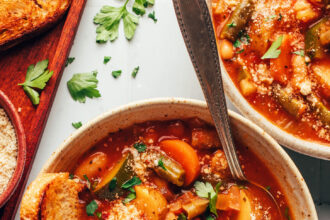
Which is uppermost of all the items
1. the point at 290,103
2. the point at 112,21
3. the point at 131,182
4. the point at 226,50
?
the point at 112,21

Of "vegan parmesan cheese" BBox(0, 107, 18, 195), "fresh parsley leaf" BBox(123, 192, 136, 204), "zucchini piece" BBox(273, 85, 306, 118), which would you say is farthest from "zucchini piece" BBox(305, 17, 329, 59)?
"vegan parmesan cheese" BBox(0, 107, 18, 195)

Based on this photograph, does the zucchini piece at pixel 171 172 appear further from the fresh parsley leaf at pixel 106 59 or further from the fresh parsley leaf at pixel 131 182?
the fresh parsley leaf at pixel 106 59

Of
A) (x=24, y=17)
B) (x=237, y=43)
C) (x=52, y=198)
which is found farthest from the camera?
(x=24, y=17)

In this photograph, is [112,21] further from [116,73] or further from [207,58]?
[207,58]

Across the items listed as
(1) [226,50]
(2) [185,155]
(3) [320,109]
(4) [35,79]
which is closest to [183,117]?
(2) [185,155]

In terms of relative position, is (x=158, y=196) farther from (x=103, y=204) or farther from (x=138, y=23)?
(x=138, y=23)

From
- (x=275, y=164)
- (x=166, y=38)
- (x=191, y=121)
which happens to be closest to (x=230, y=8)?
(x=166, y=38)
